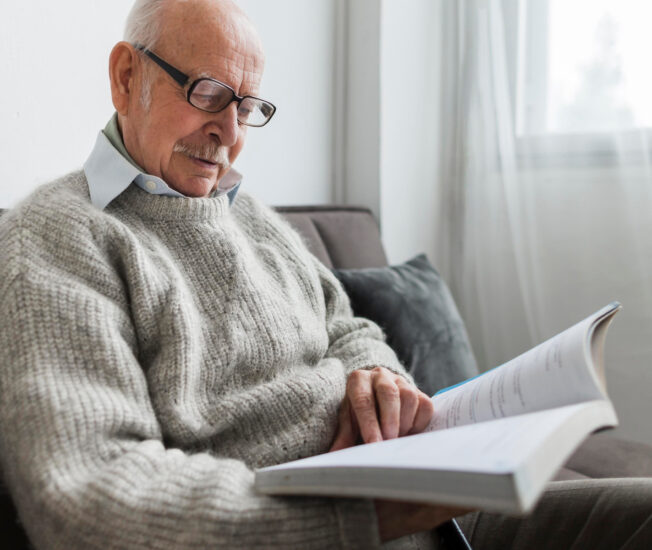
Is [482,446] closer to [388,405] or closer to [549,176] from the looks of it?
[388,405]

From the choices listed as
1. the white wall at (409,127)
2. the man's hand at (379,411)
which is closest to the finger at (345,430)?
the man's hand at (379,411)

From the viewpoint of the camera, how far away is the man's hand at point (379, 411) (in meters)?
0.95

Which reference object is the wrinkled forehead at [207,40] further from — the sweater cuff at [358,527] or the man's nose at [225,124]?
the sweater cuff at [358,527]

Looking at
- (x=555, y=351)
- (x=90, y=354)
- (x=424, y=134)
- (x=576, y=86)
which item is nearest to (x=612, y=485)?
(x=555, y=351)

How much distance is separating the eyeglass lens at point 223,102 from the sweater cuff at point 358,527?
0.67 metres

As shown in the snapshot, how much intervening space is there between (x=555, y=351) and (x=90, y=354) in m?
0.55

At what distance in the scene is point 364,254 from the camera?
182 centimetres

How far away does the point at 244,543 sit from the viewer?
0.65 m

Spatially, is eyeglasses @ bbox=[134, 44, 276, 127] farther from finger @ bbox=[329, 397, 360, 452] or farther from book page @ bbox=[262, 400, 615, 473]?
book page @ bbox=[262, 400, 615, 473]

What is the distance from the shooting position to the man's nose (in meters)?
1.08

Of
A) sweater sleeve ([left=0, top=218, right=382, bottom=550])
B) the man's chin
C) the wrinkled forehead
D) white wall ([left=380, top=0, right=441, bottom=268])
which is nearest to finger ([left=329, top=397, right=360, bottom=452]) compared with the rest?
sweater sleeve ([left=0, top=218, right=382, bottom=550])

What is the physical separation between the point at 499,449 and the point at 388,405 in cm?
43

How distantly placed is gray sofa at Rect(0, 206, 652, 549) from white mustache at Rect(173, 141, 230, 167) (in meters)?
0.55

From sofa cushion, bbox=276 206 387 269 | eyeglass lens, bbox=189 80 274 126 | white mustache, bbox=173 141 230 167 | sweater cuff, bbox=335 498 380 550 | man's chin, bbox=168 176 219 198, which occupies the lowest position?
sweater cuff, bbox=335 498 380 550
